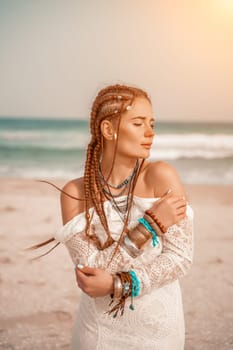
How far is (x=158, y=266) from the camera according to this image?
131 cm

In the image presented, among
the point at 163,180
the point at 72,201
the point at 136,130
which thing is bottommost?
the point at 72,201

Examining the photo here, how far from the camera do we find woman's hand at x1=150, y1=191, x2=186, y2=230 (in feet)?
4.33

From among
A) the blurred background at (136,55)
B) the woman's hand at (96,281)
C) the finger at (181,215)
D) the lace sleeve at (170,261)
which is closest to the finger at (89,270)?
the woman's hand at (96,281)

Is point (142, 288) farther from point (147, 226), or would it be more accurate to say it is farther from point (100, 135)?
point (100, 135)

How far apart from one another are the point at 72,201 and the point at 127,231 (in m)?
0.18

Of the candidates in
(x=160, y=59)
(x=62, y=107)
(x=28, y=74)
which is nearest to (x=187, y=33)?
(x=160, y=59)

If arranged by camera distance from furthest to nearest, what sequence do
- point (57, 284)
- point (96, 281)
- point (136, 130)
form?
point (57, 284) → point (136, 130) → point (96, 281)

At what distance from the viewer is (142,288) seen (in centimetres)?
130

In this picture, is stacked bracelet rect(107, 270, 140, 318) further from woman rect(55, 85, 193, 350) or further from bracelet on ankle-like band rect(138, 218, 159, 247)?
bracelet on ankle-like band rect(138, 218, 159, 247)

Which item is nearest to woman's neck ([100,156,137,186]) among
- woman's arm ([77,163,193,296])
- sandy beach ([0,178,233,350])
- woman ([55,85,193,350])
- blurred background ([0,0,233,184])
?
woman ([55,85,193,350])

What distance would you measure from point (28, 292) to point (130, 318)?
2.07m

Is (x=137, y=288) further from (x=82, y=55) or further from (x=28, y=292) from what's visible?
(x=82, y=55)

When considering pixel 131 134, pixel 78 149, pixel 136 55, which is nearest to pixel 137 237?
pixel 131 134

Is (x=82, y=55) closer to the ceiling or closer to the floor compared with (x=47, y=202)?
closer to the ceiling
